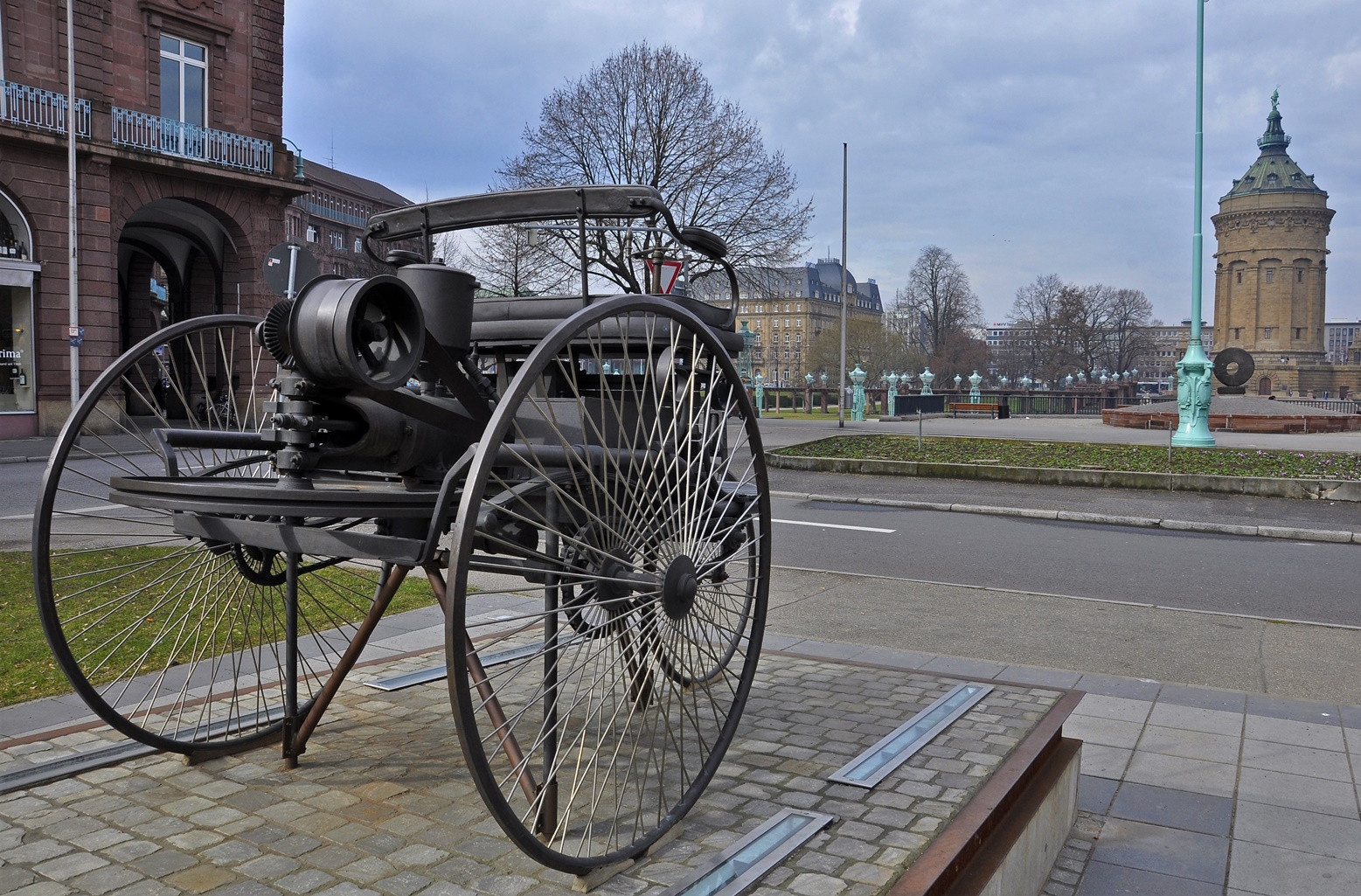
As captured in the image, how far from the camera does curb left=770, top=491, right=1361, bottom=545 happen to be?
1258cm

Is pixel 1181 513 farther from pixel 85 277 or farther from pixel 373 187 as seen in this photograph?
pixel 373 187

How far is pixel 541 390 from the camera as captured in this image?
4164 mm

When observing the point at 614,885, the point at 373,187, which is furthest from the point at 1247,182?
the point at 614,885

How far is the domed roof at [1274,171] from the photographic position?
95.3 metres

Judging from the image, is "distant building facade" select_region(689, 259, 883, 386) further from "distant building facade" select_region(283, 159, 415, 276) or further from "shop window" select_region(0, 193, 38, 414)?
"shop window" select_region(0, 193, 38, 414)

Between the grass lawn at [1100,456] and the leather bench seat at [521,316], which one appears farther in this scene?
the grass lawn at [1100,456]

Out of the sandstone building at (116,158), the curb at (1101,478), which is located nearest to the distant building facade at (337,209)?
the sandstone building at (116,158)

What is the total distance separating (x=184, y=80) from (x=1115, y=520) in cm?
2543

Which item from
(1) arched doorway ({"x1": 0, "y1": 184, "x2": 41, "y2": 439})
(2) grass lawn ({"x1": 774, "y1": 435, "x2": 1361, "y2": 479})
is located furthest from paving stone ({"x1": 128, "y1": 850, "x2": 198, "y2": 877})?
(1) arched doorway ({"x1": 0, "y1": 184, "x2": 41, "y2": 439})

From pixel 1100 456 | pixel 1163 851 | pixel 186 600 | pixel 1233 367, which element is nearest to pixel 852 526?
pixel 186 600

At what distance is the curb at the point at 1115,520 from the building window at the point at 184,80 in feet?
68.2

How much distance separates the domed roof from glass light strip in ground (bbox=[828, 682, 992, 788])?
105390 mm

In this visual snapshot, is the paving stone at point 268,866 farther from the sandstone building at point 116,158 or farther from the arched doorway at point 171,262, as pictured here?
the arched doorway at point 171,262

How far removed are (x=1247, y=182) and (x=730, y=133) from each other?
80.4 metres
